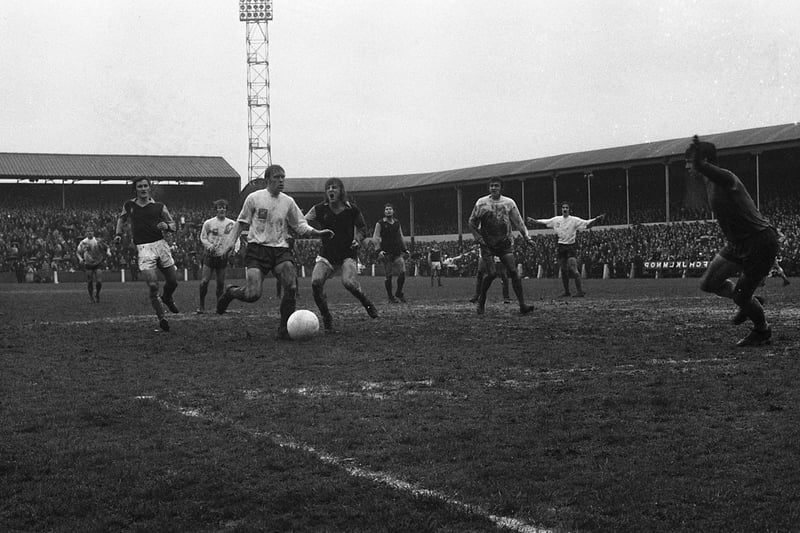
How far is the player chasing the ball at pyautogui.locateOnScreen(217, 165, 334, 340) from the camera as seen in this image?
10727 millimetres

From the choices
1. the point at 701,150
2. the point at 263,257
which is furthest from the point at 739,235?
the point at 263,257

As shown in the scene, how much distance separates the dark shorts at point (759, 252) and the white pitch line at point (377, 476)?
552cm

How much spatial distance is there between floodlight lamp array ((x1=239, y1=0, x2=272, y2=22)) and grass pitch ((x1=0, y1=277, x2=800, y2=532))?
60.0m

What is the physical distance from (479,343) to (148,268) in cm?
523

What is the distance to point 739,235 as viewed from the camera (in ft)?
28.8

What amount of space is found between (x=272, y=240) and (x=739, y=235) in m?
5.25

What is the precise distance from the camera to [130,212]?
12789 millimetres

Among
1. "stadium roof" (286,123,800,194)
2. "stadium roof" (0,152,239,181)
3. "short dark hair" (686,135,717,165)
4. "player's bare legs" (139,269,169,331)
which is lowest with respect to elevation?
"player's bare legs" (139,269,169,331)

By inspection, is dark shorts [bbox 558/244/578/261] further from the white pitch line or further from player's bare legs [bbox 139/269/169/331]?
the white pitch line

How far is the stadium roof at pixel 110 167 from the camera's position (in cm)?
6538

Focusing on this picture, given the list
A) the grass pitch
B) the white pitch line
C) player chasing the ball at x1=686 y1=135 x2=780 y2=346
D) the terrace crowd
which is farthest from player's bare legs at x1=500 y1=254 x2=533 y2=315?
the terrace crowd

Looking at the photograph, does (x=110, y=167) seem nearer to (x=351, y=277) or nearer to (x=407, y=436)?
(x=351, y=277)

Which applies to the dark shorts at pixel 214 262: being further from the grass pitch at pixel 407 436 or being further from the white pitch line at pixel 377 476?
the white pitch line at pixel 377 476

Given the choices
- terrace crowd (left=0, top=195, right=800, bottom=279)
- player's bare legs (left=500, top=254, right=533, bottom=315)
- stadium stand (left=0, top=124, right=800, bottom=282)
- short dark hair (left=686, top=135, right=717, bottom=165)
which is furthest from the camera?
stadium stand (left=0, top=124, right=800, bottom=282)
